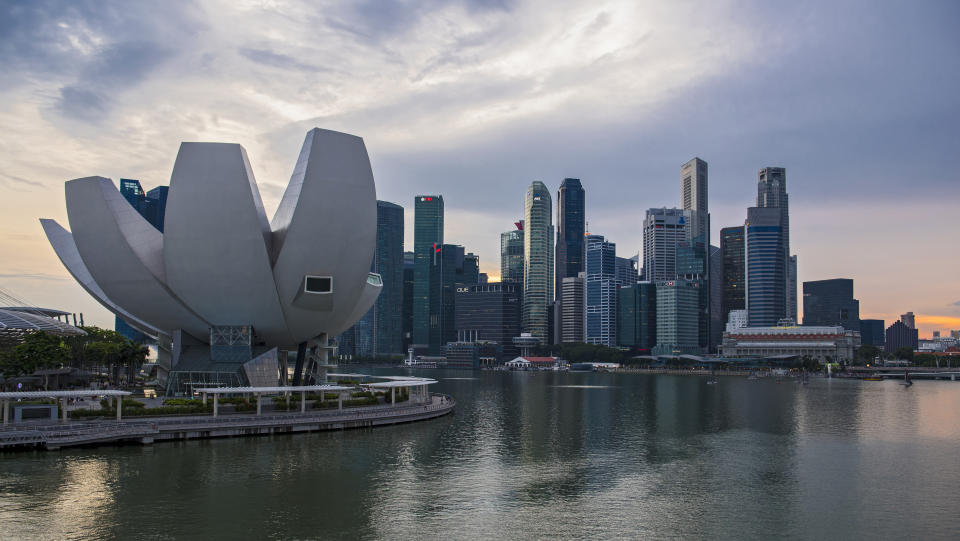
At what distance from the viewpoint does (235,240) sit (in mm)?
55406

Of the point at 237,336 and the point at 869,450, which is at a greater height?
the point at 237,336

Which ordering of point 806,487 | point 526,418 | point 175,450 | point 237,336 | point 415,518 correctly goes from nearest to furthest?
point 415,518 → point 806,487 → point 175,450 → point 237,336 → point 526,418

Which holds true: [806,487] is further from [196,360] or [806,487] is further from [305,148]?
[196,360]

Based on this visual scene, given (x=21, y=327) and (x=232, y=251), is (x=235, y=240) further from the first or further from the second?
(x=21, y=327)

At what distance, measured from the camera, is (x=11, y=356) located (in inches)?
2516

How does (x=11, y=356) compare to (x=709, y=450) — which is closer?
(x=709, y=450)

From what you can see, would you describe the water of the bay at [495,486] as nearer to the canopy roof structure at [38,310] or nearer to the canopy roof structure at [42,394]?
the canopy roof structure at [42,394]

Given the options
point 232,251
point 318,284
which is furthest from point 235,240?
point 318,284

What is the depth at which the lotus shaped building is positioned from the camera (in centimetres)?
5428

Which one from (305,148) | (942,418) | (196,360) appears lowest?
(942,418)

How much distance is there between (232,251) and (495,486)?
99.3 feet

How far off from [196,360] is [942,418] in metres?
70.6

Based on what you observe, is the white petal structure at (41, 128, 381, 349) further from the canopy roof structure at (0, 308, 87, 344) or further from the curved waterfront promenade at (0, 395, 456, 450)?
the canopy roof structure at (0, 308, 87, 344)

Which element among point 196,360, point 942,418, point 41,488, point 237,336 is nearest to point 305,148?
point 237,336
